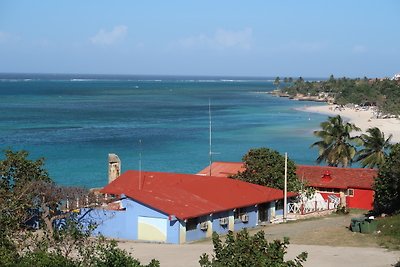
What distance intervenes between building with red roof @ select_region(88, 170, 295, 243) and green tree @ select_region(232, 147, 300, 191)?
1.43 m

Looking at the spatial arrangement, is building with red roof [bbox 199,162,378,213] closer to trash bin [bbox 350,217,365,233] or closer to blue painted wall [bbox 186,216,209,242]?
trash bin [bbox 350,217,365,233]

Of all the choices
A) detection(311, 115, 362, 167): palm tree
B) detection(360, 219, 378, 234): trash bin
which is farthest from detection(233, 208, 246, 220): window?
detection(311, 115, 362, 167): palm tree

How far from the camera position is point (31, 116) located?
4476 inches

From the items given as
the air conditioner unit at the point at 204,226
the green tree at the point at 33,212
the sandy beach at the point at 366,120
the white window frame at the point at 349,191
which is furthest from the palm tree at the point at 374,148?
the sandy beach at the point at 366,120

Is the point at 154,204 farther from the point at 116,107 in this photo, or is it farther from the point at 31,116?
the point at 116,107

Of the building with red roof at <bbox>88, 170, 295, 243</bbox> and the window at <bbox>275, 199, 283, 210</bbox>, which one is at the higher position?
the building with red roof at <bbox>88, 170, 295, 243</bbox>

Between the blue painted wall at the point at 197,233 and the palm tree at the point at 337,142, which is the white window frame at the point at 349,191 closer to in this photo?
the palm tree at the point at 337,142

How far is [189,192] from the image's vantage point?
34.1 meters

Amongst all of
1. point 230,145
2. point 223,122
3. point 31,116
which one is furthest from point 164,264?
point 31,116

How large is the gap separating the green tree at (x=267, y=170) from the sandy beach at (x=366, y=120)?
46.0 m

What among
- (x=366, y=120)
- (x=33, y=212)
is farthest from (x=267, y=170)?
(x=366, y=120)

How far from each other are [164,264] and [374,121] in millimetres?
88700

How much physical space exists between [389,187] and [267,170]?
718 centimetres

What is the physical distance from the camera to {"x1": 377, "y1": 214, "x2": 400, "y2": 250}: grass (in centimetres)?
2835
